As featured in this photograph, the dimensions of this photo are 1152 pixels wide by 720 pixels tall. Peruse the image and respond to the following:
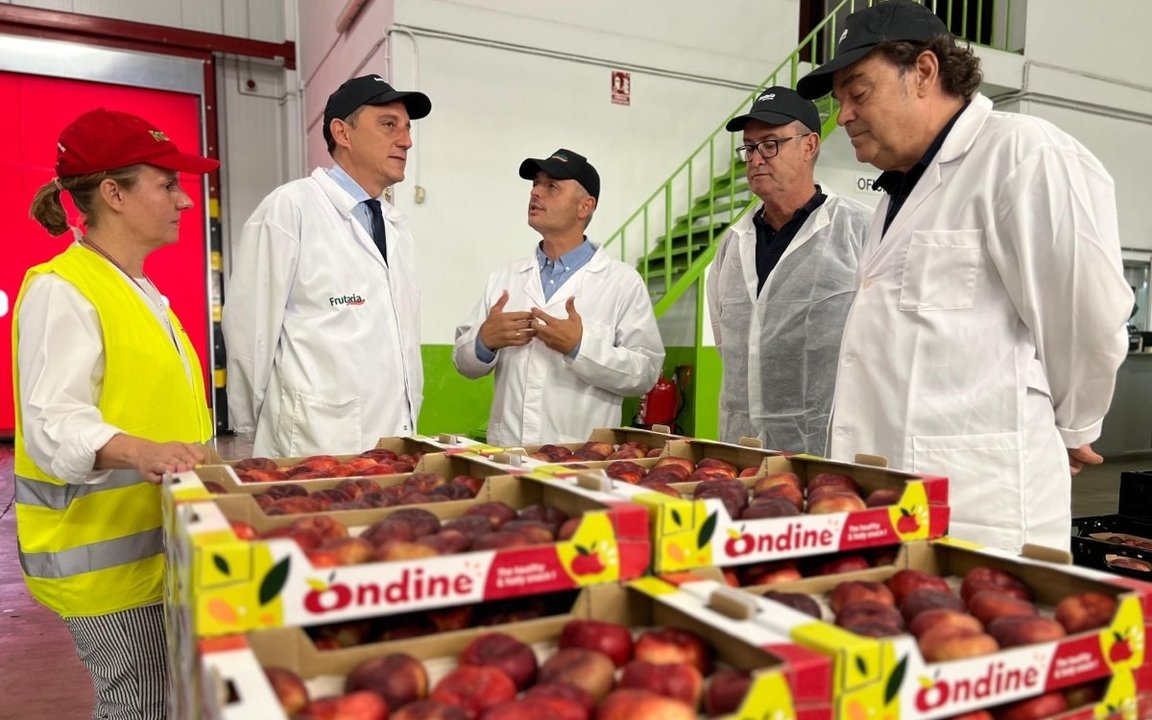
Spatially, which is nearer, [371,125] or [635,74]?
[371,125]

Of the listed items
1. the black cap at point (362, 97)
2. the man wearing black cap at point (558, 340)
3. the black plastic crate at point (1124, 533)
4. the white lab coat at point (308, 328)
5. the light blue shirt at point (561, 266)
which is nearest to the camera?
the white lab coat at point (308, 328)

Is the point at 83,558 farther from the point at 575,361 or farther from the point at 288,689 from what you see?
the point at 575,361

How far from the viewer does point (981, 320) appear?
1810mm

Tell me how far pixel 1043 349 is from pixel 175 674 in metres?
1.79

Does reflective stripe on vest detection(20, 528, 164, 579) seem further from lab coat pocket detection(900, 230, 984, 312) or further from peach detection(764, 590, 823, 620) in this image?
lab coat pocket detection(900, 230, 984, 312)

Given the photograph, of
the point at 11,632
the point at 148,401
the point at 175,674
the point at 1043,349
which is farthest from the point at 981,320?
the point at 11,632

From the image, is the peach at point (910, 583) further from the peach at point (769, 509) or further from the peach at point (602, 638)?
the peach at point (602, 638)

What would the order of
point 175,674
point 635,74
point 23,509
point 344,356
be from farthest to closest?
point 635,74
point 344,356
point 23,509
point 175,674

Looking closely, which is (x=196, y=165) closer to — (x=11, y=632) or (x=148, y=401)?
(x=148, y=401)

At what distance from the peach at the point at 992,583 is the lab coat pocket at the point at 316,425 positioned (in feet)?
6.17

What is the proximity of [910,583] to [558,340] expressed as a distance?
6.06 ft

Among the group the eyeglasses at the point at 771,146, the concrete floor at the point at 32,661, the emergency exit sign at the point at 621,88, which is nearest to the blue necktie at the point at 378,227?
the eyeglasses at the point at 771,146

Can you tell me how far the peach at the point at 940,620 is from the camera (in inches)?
38.6

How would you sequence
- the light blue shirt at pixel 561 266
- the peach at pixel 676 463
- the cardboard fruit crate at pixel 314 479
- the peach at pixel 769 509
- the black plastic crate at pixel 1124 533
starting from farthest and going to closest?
the light blue shirt at pixel 561 266
the black plastic crate at pixel 1124 533
the peach at pixel 676 463
the cardboard fruit crate at pixel 314 479
the peach at pixel 769 509
